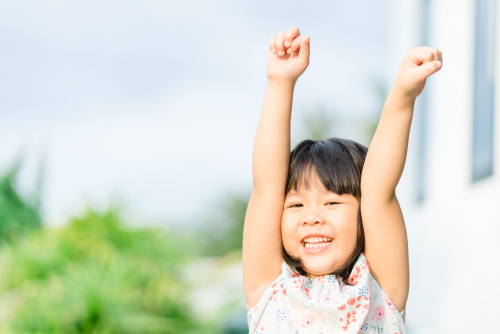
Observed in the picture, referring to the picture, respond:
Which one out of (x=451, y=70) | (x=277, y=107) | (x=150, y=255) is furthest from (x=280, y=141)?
(x=150, y=255)

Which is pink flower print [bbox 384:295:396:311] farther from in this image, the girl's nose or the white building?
the white building

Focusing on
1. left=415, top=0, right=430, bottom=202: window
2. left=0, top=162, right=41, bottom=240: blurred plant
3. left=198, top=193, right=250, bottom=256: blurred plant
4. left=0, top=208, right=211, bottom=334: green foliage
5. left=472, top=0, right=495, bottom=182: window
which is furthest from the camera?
left=198, top=193, right=250, bottom=256: blurred plant

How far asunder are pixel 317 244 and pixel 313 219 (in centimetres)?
8

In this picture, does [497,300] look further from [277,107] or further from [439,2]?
[439,2]

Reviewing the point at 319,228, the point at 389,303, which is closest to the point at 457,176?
the point at 389,303

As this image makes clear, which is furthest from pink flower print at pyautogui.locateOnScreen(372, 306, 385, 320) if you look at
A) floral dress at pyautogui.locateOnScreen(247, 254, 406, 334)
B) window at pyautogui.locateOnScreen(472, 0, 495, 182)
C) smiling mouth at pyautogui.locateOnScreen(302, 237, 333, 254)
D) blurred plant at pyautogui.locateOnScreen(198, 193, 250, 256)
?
blurred plant at pyautogui.locateOnScreen(198, 193, 250, 256)

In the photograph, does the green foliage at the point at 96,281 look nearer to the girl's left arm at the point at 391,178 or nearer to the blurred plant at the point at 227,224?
the girl's left arm at the point at 391,178

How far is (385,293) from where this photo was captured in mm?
1446

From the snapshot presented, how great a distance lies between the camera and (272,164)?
1.44m

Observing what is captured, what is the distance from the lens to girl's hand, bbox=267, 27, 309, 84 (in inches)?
54.0

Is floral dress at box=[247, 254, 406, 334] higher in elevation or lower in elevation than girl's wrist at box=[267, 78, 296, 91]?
lower

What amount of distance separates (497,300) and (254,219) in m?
1.55

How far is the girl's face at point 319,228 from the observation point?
4.65 feet

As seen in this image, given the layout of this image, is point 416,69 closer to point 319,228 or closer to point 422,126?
point 319,228
